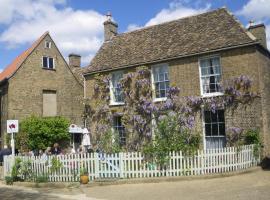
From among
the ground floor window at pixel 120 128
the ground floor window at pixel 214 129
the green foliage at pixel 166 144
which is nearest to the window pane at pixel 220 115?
the ground floor window at pixel 214 129

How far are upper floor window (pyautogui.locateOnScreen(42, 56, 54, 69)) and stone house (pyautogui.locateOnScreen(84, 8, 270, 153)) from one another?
7.07 m

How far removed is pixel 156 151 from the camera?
48.8 ft

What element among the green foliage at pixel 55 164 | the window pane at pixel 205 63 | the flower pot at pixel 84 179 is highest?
the window pane at pixel 205 63

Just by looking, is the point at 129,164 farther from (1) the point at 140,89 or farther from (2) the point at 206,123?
(1) the point at 140,89

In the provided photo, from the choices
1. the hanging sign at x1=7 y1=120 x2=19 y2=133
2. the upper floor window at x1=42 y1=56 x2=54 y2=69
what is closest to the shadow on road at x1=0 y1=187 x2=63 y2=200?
the hanging sign at x1=7 y1=120 x2=19 y2=133

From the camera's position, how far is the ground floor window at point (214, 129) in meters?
18.7

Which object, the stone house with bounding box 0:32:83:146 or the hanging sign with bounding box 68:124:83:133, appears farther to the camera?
the hanging sign with bounding box 68:124:83:133

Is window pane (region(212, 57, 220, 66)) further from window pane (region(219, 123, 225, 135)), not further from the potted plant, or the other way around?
the potted plant

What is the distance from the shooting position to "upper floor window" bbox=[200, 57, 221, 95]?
62.4 ft

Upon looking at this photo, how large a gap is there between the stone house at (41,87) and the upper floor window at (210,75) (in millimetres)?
14699

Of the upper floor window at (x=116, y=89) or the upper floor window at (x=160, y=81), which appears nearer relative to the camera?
the upper floor window at (x=160, y=81)

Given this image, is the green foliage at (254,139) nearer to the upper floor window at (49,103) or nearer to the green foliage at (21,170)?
the green foliage at (21,170)

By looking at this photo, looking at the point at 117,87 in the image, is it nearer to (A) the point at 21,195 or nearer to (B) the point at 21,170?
(B) the point at 21,170

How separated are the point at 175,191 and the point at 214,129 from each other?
24.1 ft
